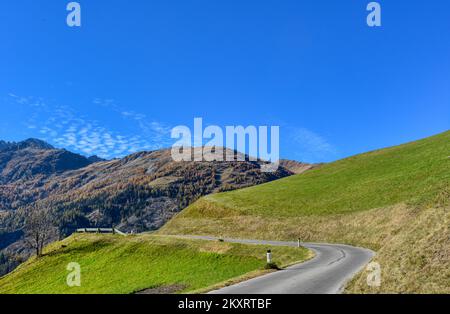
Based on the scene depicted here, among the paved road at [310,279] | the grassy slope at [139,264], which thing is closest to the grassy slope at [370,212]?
the paved road at [310,279]

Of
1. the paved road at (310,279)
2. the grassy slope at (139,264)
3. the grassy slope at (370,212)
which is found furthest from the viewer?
the grassy slope at (139,264)

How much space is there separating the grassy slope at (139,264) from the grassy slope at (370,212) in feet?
38.0

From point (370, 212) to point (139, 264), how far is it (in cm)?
3310

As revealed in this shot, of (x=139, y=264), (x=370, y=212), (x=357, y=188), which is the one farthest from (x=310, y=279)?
(x=357, y=188)

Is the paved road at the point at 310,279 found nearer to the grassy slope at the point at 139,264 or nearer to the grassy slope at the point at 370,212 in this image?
the grassy slope at the point at 370,212

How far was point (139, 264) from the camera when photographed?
52.5m

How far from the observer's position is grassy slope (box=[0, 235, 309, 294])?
40.7 m

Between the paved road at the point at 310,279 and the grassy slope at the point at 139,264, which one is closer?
the paved road at the point at 310,279

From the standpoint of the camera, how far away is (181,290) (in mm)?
34594

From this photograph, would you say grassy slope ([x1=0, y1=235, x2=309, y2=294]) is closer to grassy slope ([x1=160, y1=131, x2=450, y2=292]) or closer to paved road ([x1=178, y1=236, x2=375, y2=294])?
paved road ([x1=178, y1=236, x2=375, y2=294])

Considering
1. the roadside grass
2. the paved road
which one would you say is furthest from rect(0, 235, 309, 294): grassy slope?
the roadside grass

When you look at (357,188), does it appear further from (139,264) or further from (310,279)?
(310,279)

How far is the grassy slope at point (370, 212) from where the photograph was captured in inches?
756
